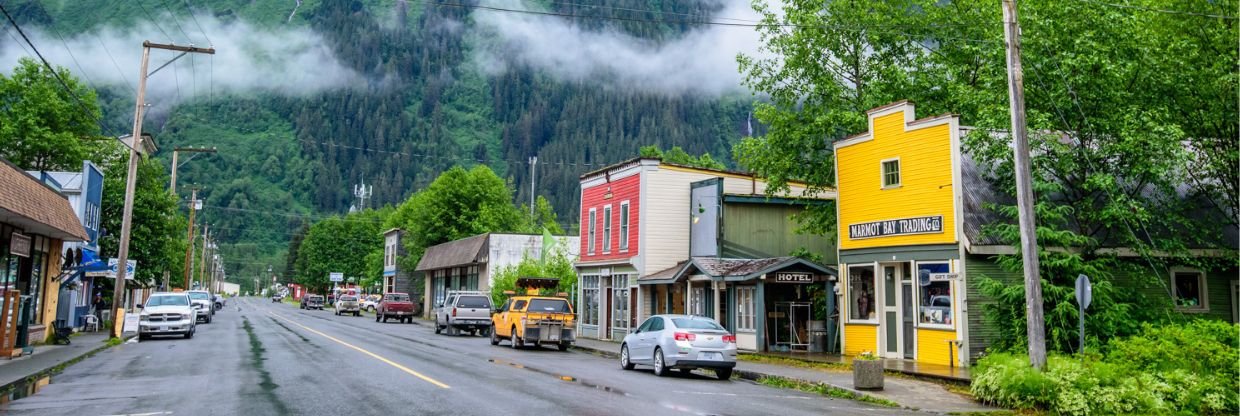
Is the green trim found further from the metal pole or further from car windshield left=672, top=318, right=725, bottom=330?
the metal pole

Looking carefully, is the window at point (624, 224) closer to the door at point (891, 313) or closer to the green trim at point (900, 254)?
the green trim at point (900, 254)

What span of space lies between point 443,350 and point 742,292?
31.7 feet

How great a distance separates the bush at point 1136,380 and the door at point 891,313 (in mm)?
8075

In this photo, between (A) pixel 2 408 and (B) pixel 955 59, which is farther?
(B) pixel 955 59

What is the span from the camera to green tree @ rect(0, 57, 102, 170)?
50.4 meters

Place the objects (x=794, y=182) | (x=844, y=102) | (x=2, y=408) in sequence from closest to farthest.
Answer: (x=2, y=408), (x=844, y=102), (x=794, y=182)

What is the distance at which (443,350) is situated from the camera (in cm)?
2625

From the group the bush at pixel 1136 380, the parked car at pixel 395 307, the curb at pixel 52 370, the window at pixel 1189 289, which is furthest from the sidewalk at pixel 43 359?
the window at pixel 1189 289

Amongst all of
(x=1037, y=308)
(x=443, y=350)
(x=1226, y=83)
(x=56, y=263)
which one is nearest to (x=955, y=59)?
(x=1226, y=83)

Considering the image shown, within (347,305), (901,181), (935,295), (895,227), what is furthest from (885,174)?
(347,305)

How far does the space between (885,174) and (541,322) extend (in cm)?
1220

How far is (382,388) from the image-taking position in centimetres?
1409

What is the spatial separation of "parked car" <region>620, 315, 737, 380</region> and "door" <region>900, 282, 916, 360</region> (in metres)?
5.83

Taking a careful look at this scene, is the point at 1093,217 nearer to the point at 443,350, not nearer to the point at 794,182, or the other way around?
the point at 794,182
